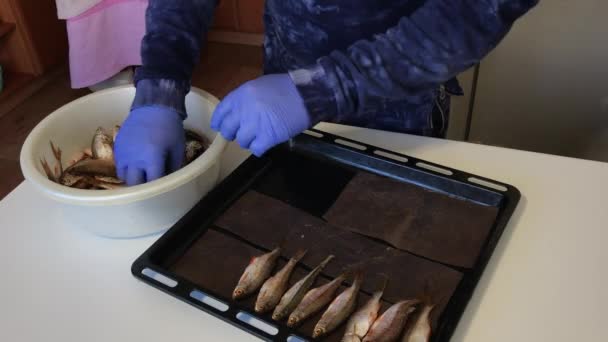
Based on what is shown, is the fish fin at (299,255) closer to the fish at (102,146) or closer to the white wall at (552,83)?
the fish at (102,146)

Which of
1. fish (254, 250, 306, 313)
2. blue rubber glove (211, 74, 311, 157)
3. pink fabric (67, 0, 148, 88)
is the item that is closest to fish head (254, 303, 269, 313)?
fish (254, 250, 306, 313)

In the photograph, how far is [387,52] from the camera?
65cm

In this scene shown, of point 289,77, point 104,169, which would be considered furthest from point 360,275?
point 104,169

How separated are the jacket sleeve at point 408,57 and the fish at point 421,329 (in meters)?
0.26

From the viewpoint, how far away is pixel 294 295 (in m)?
0.58

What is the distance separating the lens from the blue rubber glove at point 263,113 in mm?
665

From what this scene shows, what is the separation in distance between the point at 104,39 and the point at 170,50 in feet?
4.44

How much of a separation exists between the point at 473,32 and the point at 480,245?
241 mm

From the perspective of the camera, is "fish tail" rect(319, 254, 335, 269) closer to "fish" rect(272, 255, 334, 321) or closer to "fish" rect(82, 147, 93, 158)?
"fish" rect(272, 255, 334, 321)

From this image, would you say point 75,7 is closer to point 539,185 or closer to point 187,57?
point 187,57

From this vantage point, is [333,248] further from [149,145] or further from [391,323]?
[149,145]

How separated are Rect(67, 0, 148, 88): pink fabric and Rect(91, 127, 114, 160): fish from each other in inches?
50.1

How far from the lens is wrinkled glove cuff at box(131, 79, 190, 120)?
30.0 inches

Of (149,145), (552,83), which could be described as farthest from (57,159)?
(552,83)
